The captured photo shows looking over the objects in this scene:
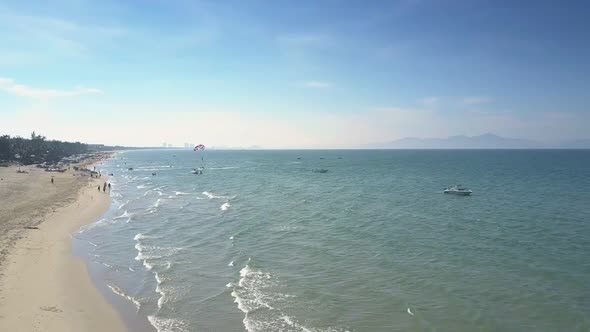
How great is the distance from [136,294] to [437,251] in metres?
21.5

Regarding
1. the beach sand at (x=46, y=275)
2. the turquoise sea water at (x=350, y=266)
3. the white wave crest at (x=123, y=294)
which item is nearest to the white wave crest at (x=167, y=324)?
the turquoise sea water at (x=350, y=266)

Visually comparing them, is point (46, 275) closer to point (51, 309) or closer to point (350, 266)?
point (51, 309)

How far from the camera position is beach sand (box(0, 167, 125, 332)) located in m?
18.8

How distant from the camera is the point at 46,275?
25.4 metres

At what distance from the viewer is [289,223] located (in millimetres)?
41719

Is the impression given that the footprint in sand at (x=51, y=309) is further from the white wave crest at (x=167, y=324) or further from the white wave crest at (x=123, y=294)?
the white wave crest at (x=167, y=324)

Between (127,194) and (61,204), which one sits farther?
(127,194)

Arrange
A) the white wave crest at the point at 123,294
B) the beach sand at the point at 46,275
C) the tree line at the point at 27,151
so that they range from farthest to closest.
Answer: the tree line at the point at 27,151
the white wave crest at the point at 123,294
the beach sand at the point at 46,275

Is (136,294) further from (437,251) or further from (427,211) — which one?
(427,211)

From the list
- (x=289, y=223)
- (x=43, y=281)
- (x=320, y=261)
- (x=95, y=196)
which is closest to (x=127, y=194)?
(x=95, y=196)

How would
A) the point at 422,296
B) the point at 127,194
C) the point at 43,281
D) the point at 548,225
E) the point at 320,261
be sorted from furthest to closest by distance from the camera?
the point at 127,194 → the point at 548,225 → the point at 320,261 → the point at 43,281 → the point at 422,296

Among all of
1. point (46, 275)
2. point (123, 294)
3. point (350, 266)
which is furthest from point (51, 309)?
point (350, 266)

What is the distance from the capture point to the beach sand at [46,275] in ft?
61.5

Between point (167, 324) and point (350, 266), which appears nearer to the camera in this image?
point (167, 324)
